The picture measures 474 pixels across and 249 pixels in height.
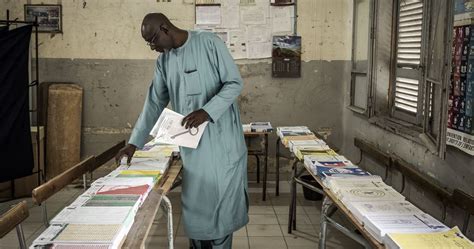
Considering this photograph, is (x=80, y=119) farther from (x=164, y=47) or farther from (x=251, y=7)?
(x=164, y=47)

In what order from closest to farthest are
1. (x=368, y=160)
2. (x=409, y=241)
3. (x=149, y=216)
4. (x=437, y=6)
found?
(x=409, y=241) < (x=149, y=216) < (x=437, y=6) < (x=368, y=160)

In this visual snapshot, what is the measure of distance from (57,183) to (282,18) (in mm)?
3461

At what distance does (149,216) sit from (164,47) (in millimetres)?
953

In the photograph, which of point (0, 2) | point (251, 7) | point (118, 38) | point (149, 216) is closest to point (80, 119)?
point (118, 38)

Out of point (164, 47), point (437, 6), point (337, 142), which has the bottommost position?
point (337, 142)

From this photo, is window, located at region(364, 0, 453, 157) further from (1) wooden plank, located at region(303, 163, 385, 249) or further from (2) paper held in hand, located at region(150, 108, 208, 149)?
(2) paper held in hand, located at region(150, 108, 208, 149)

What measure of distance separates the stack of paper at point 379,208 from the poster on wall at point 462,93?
26.1 inches

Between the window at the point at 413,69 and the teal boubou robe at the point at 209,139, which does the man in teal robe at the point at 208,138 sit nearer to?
the teal boubou robe at the point at 209,139

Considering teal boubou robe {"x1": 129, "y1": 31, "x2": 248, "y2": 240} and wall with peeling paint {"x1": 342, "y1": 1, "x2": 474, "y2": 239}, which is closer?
teal boubou robe {"x1": 129, "y1": 31, "x2": 248, "y2": 240}

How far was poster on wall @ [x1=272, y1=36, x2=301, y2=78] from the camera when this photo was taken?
540 cm

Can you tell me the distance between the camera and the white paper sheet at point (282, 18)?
17.6ft

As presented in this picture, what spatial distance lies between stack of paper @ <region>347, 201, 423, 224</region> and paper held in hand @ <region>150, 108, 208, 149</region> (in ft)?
2.83

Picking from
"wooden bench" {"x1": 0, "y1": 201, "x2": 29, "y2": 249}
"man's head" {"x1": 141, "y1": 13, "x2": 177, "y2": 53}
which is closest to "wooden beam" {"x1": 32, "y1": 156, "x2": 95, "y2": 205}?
"wooden bench" {"x1": 0, "y1": 201, "x2": 29, "y2": 249}

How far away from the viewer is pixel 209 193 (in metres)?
2.64
